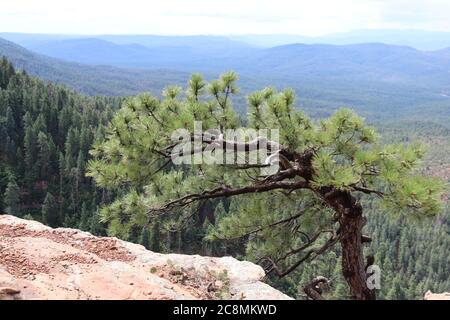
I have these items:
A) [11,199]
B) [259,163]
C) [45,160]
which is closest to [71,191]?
[45,160]

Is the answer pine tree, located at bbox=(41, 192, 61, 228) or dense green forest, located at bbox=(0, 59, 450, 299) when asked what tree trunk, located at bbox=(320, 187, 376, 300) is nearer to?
dense green forest, located at bbox=(0, 59, 450, 299)

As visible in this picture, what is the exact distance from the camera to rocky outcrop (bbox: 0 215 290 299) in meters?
5.38

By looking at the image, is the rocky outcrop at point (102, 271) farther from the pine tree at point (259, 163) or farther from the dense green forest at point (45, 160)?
the dense green forest at point (45, 160)

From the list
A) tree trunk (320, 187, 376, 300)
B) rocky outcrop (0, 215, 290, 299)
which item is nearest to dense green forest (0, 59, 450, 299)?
rocky outcrop (0, 215, 290, 299)

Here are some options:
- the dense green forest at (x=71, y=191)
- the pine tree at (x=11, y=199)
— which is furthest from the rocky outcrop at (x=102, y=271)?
the pine tree at (x=11, y=199)

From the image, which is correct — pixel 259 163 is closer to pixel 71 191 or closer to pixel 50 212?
pixel 50 212

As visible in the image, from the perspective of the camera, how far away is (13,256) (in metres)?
6.07

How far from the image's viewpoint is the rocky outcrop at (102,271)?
5379mm

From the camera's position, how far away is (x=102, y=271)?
19.7ft

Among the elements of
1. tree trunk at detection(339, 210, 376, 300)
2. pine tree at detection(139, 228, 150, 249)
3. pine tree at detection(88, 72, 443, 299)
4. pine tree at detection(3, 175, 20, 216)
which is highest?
pine tree at detection(88, 72, 443, 299)

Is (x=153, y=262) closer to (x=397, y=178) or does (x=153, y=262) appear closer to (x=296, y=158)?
(x=296, y=158)

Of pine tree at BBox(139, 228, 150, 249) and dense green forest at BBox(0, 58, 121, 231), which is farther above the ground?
dense green forest at BBox(0, 58, 121, 231)

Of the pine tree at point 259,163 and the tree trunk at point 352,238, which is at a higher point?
the pine tree at point 259,163

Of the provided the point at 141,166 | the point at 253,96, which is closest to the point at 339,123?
the point at 253,96
